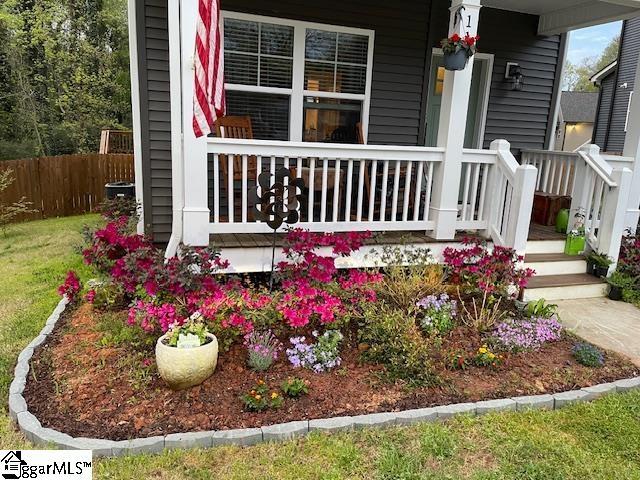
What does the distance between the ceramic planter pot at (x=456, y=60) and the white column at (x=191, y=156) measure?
81.6 inches

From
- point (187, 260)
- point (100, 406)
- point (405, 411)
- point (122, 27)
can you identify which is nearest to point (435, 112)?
point (187, 260)

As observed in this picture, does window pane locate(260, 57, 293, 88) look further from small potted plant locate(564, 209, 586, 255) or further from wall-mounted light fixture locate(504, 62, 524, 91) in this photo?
small potted plant locate(564, 209, 586, 255)

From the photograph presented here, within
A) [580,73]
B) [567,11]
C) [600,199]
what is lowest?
[600,199]

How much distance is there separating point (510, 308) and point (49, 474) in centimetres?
351

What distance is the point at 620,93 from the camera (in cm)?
1783

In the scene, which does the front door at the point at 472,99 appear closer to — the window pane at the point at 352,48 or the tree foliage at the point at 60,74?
the window pane at the point at 352,48

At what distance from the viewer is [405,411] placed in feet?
8.68

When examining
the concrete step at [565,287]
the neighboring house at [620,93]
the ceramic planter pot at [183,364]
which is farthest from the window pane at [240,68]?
the neighboring house at [620,93]

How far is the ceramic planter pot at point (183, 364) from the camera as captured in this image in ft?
8.60

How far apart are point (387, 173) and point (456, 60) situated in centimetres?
109

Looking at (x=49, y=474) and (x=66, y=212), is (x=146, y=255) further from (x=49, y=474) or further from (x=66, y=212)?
(x=66, y=212)

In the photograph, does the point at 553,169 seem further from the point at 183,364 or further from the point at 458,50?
the point at 183,364

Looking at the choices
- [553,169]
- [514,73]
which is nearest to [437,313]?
[553,169]

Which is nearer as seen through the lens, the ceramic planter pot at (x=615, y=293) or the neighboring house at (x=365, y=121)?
the neighboring house at (x=365, y=121)
